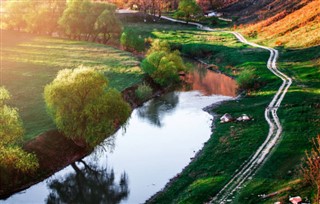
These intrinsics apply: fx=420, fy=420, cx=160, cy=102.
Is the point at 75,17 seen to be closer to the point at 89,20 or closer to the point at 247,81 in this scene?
the point at 89,20

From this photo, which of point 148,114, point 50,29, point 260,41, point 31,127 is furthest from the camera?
point 50,29

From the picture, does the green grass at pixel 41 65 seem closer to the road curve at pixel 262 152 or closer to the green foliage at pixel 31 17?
the green foliage at pixel 31 17

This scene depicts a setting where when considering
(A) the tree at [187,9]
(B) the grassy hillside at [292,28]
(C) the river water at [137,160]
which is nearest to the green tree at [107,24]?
(B) the grassy hillside at [292,28]

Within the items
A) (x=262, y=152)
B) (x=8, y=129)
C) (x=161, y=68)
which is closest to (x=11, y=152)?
(x=8, y=129)

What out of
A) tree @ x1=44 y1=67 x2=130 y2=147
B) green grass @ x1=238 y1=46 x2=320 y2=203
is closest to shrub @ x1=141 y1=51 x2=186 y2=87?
green grass @ x1=238 y1=46 x2=320 y2=203

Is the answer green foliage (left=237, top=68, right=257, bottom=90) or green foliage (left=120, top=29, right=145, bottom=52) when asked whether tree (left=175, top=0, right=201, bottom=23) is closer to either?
green foliage (left=120, top=29, right=145, bottom=52)

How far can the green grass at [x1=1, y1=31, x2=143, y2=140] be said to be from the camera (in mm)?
62844

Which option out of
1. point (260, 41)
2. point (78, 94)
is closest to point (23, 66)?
point (78, 94)

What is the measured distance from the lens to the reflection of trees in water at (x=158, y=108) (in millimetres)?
68375

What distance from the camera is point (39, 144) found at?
171 feet

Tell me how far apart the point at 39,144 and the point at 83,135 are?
5.57 metres

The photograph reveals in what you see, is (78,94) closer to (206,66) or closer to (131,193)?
(131,193)

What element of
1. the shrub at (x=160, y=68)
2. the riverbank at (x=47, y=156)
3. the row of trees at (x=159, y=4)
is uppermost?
the row of trees at (x=159, y=4)

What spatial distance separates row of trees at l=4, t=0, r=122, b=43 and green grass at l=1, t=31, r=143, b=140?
5.20m
